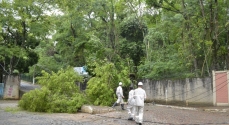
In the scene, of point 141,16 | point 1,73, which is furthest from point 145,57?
point 1,73

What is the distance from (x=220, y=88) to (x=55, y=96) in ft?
34.1

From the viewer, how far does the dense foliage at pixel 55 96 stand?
15602 mm

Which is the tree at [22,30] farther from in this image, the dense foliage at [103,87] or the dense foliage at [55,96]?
the dense foliage at [103,87]

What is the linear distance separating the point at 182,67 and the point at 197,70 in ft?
4.50

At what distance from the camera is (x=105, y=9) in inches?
1095

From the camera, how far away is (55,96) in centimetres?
1597

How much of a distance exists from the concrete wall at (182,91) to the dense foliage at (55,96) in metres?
7.69

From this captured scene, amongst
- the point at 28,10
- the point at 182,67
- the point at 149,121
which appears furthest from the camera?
the point at 28,10

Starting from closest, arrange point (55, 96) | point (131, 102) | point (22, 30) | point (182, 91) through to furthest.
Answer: point (131, 102), point (55, 96), point (182, 91), point (22, 30)

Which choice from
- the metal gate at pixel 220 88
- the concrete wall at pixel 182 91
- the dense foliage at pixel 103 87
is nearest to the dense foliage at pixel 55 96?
the dense foliage at pixel 103 87

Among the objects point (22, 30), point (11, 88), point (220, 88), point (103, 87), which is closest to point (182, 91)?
point (220, 88)

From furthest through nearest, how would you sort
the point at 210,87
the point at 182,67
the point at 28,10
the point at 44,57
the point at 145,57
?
the point at 44,57
the point at 145,57
the point at 28,10
the point at 182,67
the point at 210,87

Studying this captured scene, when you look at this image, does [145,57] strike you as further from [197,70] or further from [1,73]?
[1,73]

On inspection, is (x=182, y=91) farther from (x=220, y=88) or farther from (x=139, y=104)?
(x=139, y=104)
